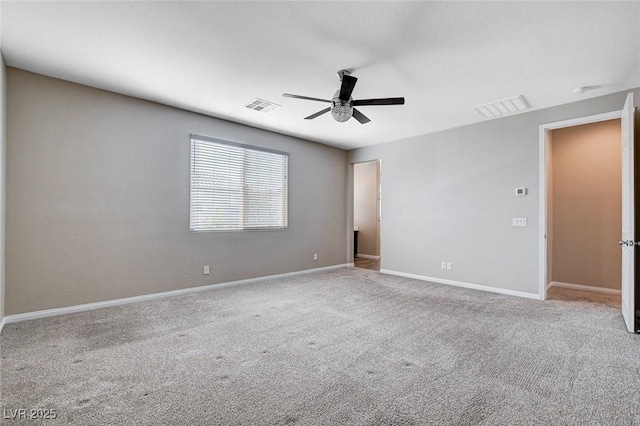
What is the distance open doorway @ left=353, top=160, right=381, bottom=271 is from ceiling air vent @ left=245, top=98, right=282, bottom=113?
165 inches

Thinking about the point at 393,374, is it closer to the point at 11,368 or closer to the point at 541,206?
the point at 11,368

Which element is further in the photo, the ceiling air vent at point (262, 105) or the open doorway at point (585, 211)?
the open doorway at point (585, 211)

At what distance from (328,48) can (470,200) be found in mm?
3548

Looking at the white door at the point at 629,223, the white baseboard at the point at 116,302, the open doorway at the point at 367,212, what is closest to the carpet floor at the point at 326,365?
the white baseboard at the point at 116,302

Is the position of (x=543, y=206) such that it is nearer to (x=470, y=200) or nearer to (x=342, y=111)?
(x=470, y=200)

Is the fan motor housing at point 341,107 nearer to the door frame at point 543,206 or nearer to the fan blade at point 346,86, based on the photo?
the fan blade at point 346,86

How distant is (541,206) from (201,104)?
5.05m

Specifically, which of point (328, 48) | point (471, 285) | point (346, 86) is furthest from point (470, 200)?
point (328, 48)

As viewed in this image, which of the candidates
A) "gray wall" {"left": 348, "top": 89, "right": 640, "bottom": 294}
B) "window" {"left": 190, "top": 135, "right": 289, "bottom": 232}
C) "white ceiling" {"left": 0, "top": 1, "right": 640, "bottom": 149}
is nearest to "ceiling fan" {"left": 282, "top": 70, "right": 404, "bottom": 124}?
"white ceiling" {"left": 0, "top": 1, "right": 640, "bottom": 149}

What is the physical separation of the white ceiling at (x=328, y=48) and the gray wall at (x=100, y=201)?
39 cm

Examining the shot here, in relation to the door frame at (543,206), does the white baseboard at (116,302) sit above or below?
below

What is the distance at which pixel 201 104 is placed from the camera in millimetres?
4203

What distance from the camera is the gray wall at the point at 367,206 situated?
8250 mm

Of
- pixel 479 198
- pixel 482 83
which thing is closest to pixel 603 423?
pixel 482 83
